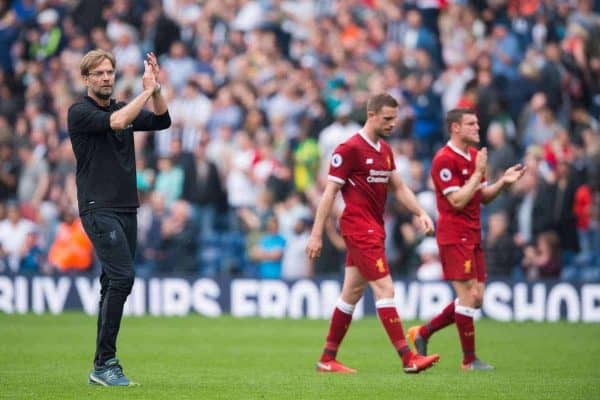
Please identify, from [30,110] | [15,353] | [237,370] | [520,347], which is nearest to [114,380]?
[237,370]

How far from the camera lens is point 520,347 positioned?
49.3 ft

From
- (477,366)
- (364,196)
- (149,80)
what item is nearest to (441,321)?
(477,366)

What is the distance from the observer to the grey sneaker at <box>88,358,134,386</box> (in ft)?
33.4

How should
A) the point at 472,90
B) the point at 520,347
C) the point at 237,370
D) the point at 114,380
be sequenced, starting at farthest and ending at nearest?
the point at 472,90 → the point at 520,347 → the point at 237,370 → the point at 114,380

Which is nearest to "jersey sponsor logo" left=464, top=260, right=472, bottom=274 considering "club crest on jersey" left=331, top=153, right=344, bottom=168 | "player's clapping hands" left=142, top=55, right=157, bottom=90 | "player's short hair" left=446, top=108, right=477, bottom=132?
"player's short hair" left=446, top=108, right=477, bottom=132

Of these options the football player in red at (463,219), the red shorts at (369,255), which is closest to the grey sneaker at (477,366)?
the football player in red at (463,219)

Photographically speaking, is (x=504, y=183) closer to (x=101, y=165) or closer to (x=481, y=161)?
(x=481, y=161)

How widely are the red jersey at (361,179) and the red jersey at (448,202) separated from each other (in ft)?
2.86

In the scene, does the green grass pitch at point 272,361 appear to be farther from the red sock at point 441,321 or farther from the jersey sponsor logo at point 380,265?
the jersey sponsor logo at point 380,265

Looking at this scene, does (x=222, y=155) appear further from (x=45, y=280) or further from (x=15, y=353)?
(x=15, y=353)

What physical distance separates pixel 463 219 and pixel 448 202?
0.23 metres

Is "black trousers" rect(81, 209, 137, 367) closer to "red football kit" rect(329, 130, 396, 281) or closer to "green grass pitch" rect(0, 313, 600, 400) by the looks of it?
"green grass pitch" rect(0, 313, 600, 400)

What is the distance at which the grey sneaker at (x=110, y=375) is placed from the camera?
10.2 meters

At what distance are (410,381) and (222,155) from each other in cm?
1248
